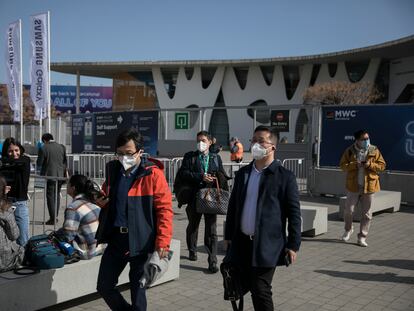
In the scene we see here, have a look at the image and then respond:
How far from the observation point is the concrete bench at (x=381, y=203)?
34.2 feet

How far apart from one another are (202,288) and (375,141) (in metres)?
8.91

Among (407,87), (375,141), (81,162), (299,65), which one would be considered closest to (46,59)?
(81,162)

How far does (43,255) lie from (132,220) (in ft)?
4.28

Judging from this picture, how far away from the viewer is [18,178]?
6.72 meters

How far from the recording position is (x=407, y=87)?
4144 centimetres

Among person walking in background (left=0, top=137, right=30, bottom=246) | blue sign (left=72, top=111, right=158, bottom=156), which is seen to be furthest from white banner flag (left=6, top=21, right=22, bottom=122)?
person walking in background (left=0, top=137, right=30, bottom=246)

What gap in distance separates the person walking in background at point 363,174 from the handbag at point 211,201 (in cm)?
278

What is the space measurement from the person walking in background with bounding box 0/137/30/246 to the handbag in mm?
2390

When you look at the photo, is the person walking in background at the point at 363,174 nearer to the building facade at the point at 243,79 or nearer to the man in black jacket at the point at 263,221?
the man in black jacket at the point at 263,221

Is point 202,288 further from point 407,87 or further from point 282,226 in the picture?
point 407,87

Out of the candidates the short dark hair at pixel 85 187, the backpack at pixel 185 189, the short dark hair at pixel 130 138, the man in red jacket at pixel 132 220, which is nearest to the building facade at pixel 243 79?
the backpack at pixel 185 189

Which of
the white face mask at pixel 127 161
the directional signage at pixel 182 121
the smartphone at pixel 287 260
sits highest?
the directional signage at pixel 182 121

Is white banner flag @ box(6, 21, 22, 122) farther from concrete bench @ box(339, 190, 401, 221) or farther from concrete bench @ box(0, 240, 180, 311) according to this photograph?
concrete bench @ box(0, 240, 180, 311)

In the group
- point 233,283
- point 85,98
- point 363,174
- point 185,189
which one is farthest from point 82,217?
point 85,98
